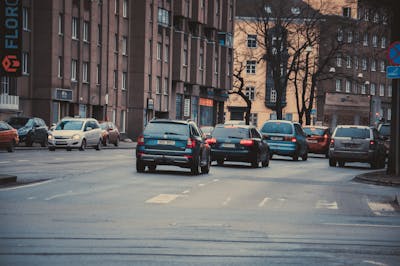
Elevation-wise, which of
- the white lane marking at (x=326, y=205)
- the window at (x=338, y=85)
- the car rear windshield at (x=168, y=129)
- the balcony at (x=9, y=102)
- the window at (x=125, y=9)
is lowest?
the white lane marking at (x=326, y=205)

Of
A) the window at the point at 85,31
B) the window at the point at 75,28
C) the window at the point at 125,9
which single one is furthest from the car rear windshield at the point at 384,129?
the window at the point at 125,9

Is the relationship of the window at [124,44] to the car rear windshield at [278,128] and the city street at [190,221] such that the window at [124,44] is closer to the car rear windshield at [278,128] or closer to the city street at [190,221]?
the car rear windshield at [278,128]

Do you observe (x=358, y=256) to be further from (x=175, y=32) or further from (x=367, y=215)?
(x=175, y=32)

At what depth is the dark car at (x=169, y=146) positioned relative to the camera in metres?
27.8

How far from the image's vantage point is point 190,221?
1439cm

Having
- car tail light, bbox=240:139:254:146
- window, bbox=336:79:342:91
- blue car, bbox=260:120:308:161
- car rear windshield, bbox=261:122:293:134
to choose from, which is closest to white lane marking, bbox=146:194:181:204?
car tail light, bbox=240:139:254:146

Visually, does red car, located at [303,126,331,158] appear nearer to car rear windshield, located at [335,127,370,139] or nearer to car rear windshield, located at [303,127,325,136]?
car rear windshield, located at [303,127,325,136]

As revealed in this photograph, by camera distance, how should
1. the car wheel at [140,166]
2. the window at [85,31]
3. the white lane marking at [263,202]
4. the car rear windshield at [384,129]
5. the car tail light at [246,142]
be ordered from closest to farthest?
the white lane marking at [263,202] < the car wheel at [140,166] < the car tail light at [246,142] < the car rear windshield at [384,129] < the window at [85,31]

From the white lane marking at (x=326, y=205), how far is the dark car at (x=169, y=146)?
8.42 meters

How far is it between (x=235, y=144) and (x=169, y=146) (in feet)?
22.3

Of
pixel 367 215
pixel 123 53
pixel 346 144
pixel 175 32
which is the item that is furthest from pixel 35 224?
pixel 175 32

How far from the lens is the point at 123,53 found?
78.6 metres

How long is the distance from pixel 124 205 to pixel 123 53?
62.2 metres

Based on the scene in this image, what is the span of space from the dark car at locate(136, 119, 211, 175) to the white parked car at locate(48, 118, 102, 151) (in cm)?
1915
